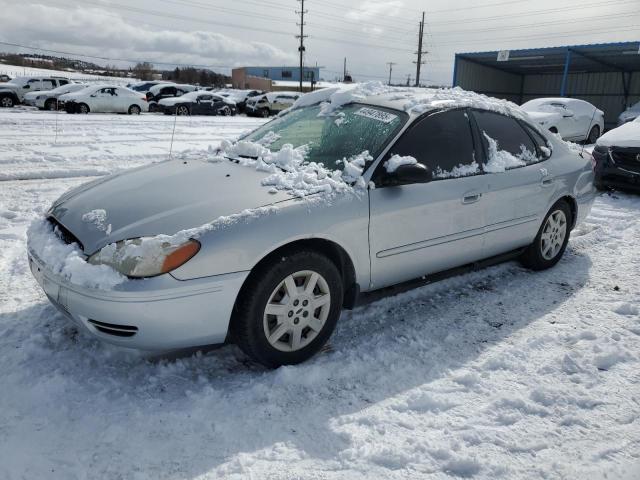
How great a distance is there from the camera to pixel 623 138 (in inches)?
297

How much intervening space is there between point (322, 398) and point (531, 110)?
13781 mm

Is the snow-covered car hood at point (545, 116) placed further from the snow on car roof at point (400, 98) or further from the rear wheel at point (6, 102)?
the rear wheel at point (6, 102)

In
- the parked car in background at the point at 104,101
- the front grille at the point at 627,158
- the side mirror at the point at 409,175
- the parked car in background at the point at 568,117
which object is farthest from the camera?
the parked car in background at the point at 104,101

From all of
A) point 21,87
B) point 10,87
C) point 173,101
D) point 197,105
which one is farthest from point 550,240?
point 21,87

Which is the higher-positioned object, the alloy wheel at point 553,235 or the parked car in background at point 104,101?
the parked car in background at point 104,101

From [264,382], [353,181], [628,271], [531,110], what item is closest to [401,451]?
[264,382]

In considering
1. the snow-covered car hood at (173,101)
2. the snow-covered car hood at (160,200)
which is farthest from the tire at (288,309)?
the snow-covered car hood at (173,101)

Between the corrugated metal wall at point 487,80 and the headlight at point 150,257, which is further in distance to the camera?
the corrugated metal wall at point 487,80

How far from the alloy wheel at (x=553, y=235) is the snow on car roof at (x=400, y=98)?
1014mm

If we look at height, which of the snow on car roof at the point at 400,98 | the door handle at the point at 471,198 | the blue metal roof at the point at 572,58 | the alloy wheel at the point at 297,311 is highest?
the blue metal roof at the point at 572,58

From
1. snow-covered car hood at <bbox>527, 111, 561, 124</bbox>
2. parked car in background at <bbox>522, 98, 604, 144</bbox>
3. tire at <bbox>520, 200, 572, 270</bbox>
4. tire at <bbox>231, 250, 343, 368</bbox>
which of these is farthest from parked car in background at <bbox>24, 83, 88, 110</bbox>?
tire at <bbox>231, 250, 343, 368</bbox>

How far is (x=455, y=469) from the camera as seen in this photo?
2.20m

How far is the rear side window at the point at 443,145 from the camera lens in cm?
345

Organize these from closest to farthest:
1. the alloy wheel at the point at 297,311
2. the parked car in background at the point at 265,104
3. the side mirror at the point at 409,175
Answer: the alloy wheel at the point at 297,311 → the side mirror at the point at 409,175 → the parked car in background at the point at 265,104
